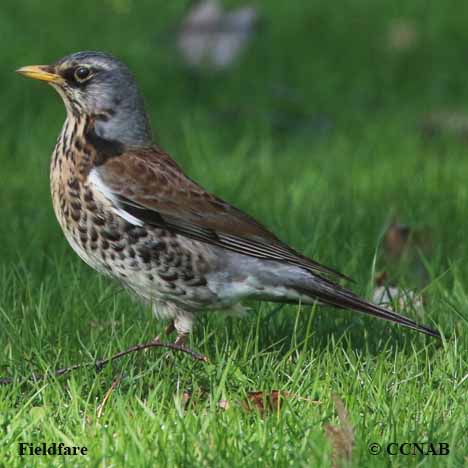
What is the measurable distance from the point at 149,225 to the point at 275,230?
1.72 metres

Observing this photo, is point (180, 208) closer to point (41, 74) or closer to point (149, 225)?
point (149, 225)

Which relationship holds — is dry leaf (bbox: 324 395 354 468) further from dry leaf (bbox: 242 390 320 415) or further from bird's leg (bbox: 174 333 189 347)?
bird's leg (bbox: 174 333 189 347)

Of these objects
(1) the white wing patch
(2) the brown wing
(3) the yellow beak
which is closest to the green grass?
(2) the brown wing

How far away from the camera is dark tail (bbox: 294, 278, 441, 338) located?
17.4 feet

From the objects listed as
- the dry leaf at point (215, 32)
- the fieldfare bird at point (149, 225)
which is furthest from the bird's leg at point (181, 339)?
the dry leaf at point (215, 32)

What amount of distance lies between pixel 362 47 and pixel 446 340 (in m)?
6.94

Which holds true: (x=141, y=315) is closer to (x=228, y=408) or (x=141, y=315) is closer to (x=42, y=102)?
(x=228, y=408)

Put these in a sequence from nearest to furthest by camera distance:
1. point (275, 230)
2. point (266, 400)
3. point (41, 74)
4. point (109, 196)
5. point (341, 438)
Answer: point (341, 438)
point (266, 400)
point (109, 196)
point (41, 74)
point (275, 230)

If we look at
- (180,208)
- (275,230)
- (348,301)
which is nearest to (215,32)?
(275,230)

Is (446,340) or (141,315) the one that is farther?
(141,315)

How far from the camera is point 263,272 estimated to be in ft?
17.9

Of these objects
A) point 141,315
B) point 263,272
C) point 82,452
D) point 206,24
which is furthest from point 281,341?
point 206,24

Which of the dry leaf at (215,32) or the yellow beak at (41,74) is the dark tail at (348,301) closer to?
the yellow beak at (41,74)

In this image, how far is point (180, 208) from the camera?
5465 mm
